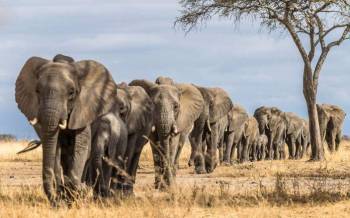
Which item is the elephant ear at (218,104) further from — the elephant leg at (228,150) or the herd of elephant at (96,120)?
the elephant leg at (228,150)

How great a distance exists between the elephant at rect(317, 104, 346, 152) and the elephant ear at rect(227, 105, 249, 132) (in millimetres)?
7557

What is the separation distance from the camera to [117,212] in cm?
1106

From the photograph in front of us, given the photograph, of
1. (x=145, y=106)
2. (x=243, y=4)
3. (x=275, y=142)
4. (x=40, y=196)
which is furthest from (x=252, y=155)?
(x=40, y=196)

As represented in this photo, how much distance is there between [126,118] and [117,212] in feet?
15.0

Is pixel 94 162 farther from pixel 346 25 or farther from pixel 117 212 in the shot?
pixel 346 25

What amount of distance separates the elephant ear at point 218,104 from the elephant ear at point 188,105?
471 cm

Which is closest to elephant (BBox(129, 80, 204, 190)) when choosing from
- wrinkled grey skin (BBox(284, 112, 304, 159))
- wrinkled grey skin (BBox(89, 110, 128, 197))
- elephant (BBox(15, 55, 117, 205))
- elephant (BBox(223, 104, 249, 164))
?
wrinkled grey skin (BBox(89, 110, 128, 197))

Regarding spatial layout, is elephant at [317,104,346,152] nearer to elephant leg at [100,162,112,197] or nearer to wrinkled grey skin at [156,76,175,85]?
wrinkled grey skin at [156,76,175,85]

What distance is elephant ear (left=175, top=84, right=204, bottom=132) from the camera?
58.4ft

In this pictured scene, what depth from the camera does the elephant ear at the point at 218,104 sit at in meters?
23.4

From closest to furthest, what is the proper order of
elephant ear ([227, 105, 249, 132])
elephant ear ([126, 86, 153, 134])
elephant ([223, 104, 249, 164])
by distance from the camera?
elephant ear ([126, 86, 153, 134])
elephant ([223, 104, 249, 164])
elephant ear ([227, 105, 249, 132])

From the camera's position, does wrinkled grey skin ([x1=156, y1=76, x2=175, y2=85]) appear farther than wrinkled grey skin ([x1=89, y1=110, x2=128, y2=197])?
Yes

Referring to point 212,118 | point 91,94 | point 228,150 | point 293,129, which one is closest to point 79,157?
point 91,94

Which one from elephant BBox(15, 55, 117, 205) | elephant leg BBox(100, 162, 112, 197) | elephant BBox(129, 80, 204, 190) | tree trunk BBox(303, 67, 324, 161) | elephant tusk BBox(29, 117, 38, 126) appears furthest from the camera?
tree trunk BBox(303, 67, 324, 161)
